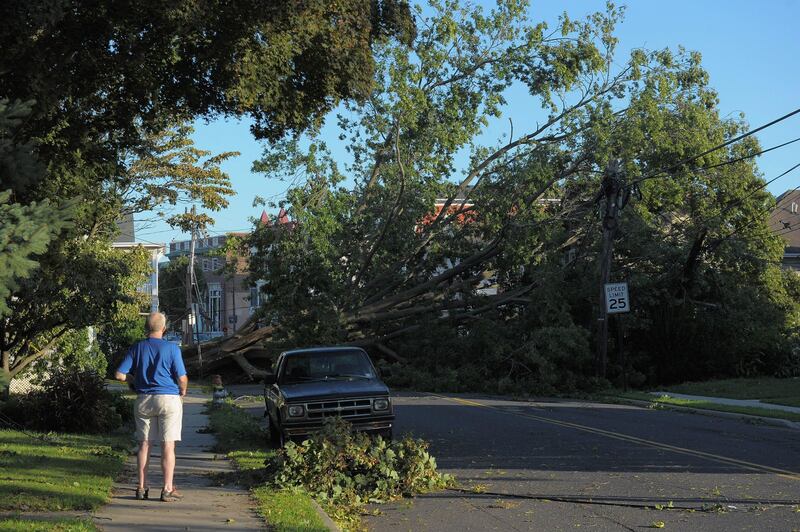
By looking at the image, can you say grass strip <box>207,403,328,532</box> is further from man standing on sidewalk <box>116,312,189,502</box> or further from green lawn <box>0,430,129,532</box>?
green lawn <box>0,430,129,532</box>

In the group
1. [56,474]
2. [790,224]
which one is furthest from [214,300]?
[56,474]

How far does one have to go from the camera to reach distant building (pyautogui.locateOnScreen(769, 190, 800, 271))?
52.7 m

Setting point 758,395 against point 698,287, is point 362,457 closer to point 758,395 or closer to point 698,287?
point 758,395

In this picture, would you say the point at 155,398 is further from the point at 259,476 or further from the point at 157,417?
the point at 259,476

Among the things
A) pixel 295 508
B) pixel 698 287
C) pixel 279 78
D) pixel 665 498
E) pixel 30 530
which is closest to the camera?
pixel 30 530

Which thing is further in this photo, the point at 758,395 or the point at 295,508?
the point at 758,395

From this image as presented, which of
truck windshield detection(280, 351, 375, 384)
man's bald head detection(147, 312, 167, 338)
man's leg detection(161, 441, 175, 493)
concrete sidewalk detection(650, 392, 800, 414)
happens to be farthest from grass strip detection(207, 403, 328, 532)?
concrete sidewalk detection(650, 392, 800, 414)

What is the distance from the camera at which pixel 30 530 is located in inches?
285

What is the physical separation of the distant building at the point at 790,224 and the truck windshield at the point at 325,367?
141 feet

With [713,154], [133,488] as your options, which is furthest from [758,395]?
[133,488]

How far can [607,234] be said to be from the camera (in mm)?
29328

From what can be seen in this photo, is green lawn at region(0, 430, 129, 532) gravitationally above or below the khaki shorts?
below

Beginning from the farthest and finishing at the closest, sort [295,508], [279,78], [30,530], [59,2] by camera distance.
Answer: [279,78] → [59,2] → [295,508] → [30,530]

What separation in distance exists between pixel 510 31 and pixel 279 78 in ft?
73.2
